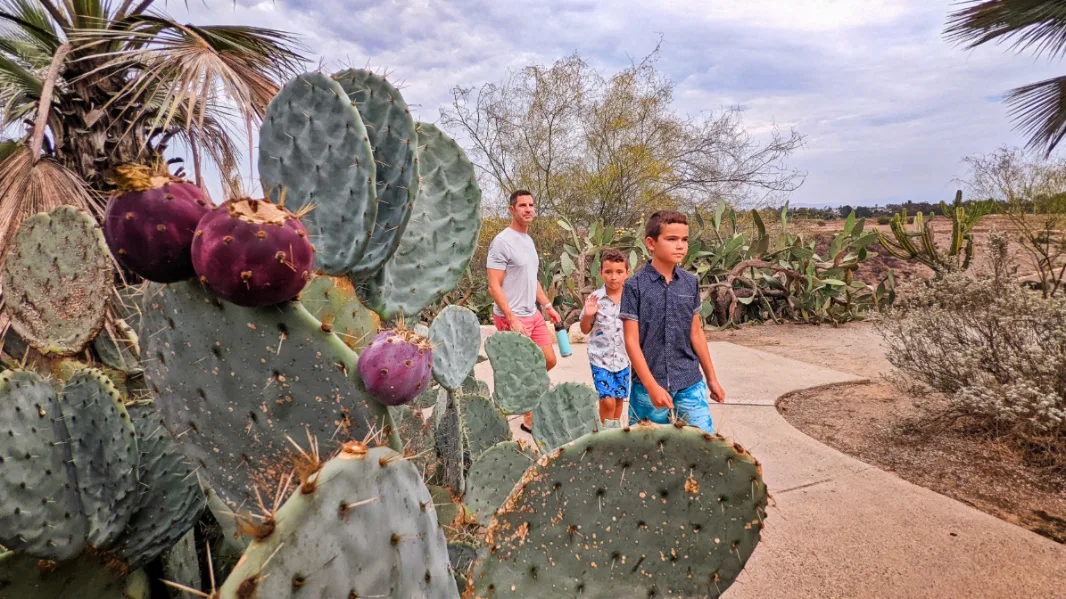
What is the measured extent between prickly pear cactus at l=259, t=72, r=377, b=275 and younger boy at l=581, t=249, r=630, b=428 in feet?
6.05

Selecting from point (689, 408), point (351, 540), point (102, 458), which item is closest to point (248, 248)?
point (351, 540)

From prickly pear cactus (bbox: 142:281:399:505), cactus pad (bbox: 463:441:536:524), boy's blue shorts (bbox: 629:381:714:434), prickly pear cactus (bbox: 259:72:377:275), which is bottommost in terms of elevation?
cactus pad (bbox: 463:441:536:524)

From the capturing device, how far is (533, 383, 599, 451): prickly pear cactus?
2.71 meters

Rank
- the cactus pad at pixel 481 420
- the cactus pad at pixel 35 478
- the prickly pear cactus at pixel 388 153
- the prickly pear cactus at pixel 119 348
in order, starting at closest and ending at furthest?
the cactus pad at pixel 35 478 → the prickly pear cactus at pixel 388 153 → the prickly pear cactus at pixel 119 348 → the cactus pad at pixel 481 420

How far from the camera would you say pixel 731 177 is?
13.9m

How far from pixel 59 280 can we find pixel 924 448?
467 centimetres

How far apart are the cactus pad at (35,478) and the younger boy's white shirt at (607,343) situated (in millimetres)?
2383

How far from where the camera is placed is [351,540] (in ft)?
2.61

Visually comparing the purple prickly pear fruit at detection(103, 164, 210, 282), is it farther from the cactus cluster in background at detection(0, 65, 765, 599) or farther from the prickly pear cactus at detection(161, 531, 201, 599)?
the prickly pear cactus at detection(161, 531, 201, 599)

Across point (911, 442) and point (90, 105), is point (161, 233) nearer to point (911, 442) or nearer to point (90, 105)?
point (911, 442)

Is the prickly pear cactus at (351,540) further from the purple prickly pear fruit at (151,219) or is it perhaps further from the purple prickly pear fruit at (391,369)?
the purple prickly pear fruit at (151,219)

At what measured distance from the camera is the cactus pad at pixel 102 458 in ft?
3.82

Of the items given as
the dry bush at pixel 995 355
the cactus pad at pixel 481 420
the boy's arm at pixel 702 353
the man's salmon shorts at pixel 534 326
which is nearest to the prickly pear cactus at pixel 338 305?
the cactus pad at pixel 481 420

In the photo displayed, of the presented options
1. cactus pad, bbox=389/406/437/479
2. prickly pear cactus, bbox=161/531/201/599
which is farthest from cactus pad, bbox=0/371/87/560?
cactus pad, bbox=389/406/437/479
